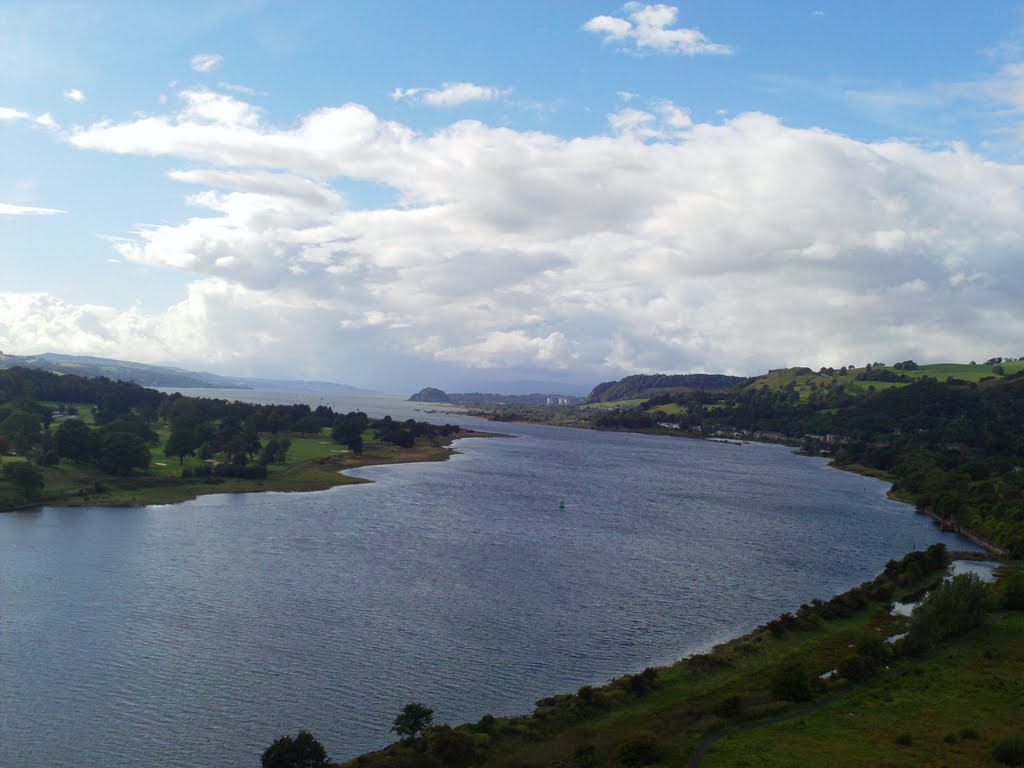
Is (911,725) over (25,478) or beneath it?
beneath

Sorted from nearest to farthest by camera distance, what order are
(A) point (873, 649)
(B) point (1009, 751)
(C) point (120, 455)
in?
(B) point (1009, 751) < (A) point (873, 649) < (C) point (120, 455)

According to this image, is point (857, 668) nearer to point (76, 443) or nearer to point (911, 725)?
point (911, 725)

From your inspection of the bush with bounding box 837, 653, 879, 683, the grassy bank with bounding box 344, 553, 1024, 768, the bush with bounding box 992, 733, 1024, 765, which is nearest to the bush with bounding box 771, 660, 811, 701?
the grassy bank with bounding box 344, 553, 1024, 768

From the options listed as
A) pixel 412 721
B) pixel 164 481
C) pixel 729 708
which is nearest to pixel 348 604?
pixel 412 721

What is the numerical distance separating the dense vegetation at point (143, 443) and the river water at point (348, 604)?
33.6ft

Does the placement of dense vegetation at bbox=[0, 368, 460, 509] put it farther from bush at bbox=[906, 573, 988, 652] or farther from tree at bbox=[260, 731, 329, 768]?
bush at bbox=[906, 573, 988, 652]

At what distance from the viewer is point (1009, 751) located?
29688 mm

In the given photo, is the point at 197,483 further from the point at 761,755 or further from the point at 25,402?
the point at 761,755

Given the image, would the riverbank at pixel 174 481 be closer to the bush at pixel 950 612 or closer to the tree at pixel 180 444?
the tree at pixel 180 444

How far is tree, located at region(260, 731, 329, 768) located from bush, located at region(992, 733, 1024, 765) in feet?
91.4

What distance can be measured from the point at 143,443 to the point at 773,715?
329 feet

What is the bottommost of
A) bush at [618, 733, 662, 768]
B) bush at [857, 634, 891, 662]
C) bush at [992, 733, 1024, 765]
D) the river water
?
the river water

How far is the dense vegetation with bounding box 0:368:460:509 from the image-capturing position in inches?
3856

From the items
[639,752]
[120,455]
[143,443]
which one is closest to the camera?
[639,752]
